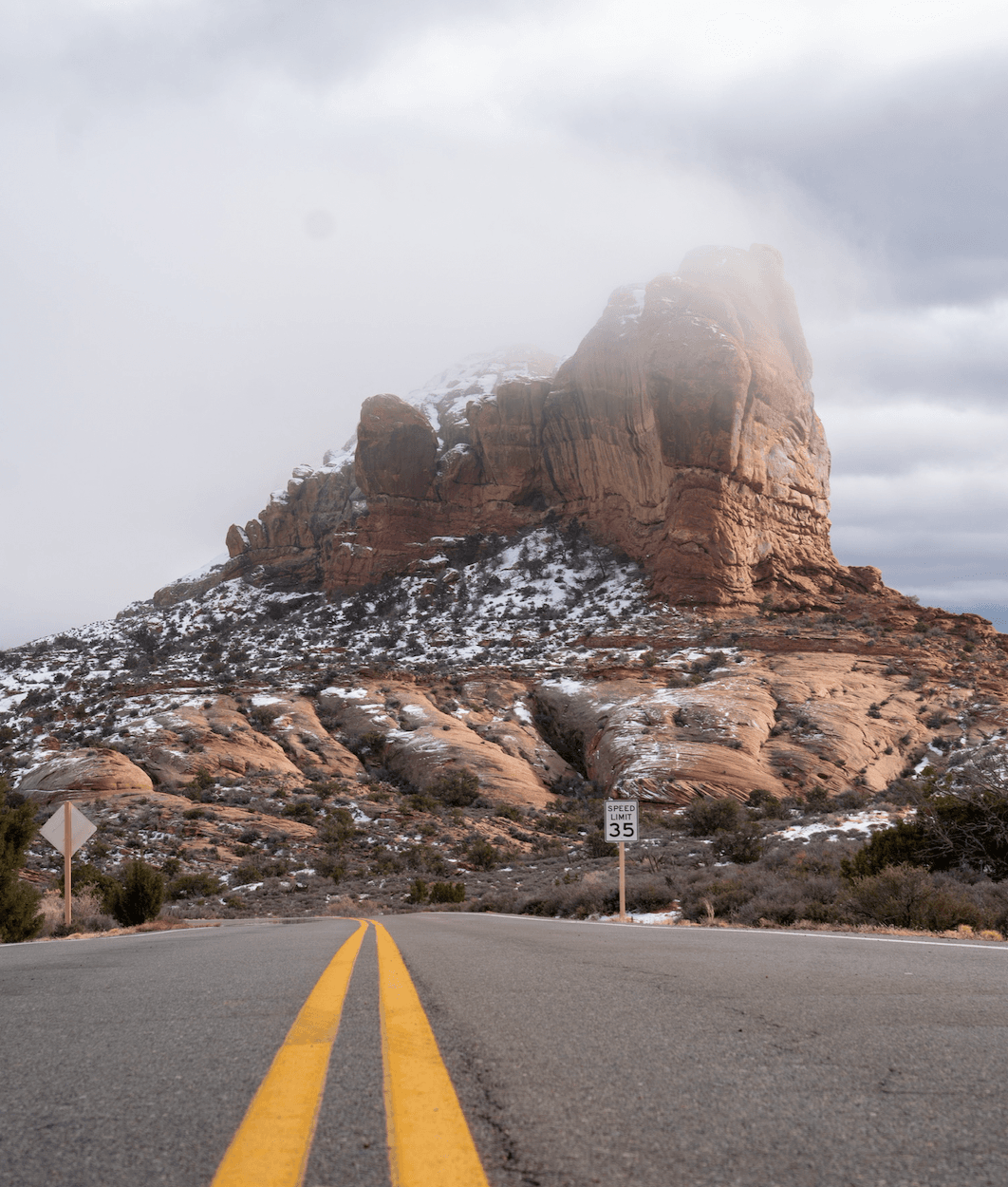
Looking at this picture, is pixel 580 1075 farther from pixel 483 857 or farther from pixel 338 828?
pixel 338 828

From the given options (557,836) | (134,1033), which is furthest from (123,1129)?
(557,836)

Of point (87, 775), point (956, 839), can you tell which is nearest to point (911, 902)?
point (956, 839)

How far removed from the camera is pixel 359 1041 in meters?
2.79

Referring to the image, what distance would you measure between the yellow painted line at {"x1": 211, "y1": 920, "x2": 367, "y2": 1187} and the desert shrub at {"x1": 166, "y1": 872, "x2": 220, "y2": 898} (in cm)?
2504

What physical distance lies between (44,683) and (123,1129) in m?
66.1

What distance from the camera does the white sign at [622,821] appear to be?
593 inches

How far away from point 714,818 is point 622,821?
1522cm

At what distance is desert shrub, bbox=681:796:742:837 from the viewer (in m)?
28.6

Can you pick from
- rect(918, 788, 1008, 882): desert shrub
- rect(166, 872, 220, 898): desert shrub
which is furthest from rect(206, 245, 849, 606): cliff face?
rect(918, 788, 1008, 882): desert shrub

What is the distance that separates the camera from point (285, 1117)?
192 cm

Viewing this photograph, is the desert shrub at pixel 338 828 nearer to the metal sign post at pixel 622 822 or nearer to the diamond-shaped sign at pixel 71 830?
the diamond-shaped sign at pixel 71 830

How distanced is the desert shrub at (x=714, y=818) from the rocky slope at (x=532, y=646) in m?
4.35

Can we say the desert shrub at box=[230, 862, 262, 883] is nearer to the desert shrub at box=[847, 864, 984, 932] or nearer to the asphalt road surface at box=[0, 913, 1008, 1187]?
the desert shrub at box=[847, 864, 984, 932]

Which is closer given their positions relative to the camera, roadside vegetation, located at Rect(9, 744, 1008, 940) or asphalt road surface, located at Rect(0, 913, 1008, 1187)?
asphalt road surface, located at Rect(0, 913, 1008, 1187)
